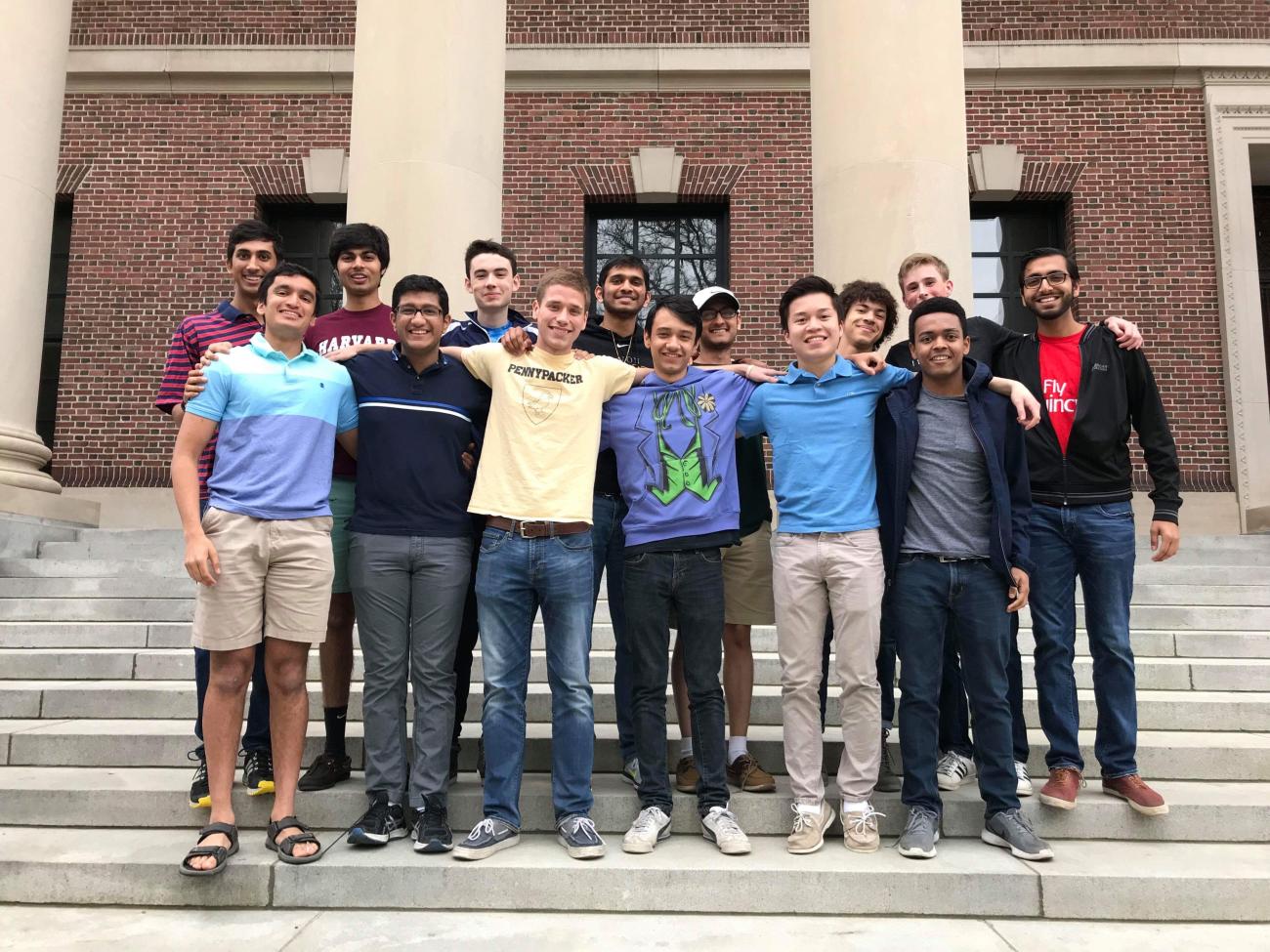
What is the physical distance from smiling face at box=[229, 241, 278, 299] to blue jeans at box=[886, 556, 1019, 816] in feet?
9.29

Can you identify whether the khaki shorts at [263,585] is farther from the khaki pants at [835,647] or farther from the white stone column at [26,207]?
the white stone column at [26,207]

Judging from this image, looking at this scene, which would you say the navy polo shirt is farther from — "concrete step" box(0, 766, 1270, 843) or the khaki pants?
the khaki pants

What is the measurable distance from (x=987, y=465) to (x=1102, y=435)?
58cm

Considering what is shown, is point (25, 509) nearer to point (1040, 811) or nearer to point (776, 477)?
point (776, 477)

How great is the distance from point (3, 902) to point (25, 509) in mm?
5248

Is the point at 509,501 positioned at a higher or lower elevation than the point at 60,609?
higher

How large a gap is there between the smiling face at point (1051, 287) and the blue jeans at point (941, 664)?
1120 millimetres

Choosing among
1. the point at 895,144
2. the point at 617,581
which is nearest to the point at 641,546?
the point at 617,581

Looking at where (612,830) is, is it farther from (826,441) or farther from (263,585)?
(826,441)

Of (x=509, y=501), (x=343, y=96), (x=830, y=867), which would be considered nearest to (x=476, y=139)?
(x=509, y=501)

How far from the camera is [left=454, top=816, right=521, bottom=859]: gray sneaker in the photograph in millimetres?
3273

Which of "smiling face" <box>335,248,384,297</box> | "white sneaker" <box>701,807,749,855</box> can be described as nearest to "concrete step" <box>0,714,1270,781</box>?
"white sneaker" <box>701,807,749,855</box>

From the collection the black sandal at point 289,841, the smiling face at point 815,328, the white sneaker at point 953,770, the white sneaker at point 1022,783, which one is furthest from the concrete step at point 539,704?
the smiling face at point 815,328

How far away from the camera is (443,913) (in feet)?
10.3
